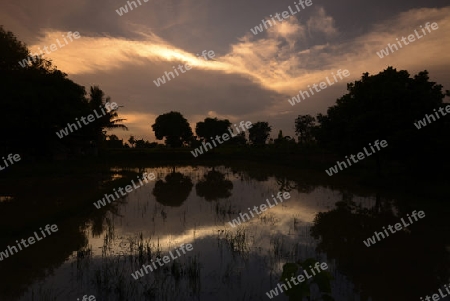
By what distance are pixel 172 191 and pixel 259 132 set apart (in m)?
97.6

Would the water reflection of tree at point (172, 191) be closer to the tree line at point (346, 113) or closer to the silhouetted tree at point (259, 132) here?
the tree line at point (346, 113)

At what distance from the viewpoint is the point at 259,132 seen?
11556 centimetres

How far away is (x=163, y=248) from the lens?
9008mm

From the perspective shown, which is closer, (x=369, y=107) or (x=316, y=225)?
(x=316, y=225)

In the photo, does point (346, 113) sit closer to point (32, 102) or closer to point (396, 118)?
point (396, 118)

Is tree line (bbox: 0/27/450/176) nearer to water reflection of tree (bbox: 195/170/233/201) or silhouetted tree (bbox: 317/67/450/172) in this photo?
silhouetted tree (bbox: 317/67/450/172)

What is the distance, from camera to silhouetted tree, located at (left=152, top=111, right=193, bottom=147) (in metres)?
81.8

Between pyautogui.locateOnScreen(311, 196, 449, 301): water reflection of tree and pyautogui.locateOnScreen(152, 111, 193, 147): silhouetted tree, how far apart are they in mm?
71435

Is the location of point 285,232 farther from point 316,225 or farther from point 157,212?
point 157,212

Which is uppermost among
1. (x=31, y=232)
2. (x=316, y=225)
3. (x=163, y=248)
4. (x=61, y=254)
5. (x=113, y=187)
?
(x=113, y=187)

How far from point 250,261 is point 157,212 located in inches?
281

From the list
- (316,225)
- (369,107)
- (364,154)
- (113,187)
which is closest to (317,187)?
(364,154)

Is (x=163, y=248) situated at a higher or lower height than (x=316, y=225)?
higher

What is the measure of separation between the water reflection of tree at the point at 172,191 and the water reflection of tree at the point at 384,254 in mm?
8184
